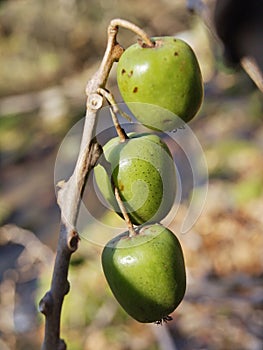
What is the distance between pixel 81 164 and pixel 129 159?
0.12m

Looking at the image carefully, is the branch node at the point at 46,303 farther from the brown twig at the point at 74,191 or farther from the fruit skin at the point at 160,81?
the fruit skin at the point at 160,81

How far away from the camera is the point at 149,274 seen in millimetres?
838

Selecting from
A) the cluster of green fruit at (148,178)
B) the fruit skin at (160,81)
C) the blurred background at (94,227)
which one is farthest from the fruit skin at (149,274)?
the blurred background at (94,227)

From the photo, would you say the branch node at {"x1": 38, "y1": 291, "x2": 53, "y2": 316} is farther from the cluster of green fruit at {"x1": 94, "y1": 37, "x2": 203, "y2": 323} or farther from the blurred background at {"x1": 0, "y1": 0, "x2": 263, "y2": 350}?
the blurred background at {"x1": 0, "y1": 0, "x2": 263, "y2": 350}

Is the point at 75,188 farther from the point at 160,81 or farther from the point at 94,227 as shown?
the point at 94,227

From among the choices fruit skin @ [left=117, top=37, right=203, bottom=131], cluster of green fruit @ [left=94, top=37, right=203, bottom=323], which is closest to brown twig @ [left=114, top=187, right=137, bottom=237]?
cluster of green fruit @ [left=94, top=37, right=203, bottom=323]

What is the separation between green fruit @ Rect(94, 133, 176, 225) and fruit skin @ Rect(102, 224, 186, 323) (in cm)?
4

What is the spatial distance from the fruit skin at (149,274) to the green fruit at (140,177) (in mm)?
36

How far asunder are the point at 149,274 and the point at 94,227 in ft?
1.83

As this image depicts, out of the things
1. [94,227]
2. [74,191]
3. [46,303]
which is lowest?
[94,227]

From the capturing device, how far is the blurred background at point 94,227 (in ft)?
10.3

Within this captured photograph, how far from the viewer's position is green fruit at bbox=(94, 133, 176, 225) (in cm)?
87

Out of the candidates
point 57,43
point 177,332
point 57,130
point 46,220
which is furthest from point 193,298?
point 57,43

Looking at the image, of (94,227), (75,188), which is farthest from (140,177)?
(94,227)
